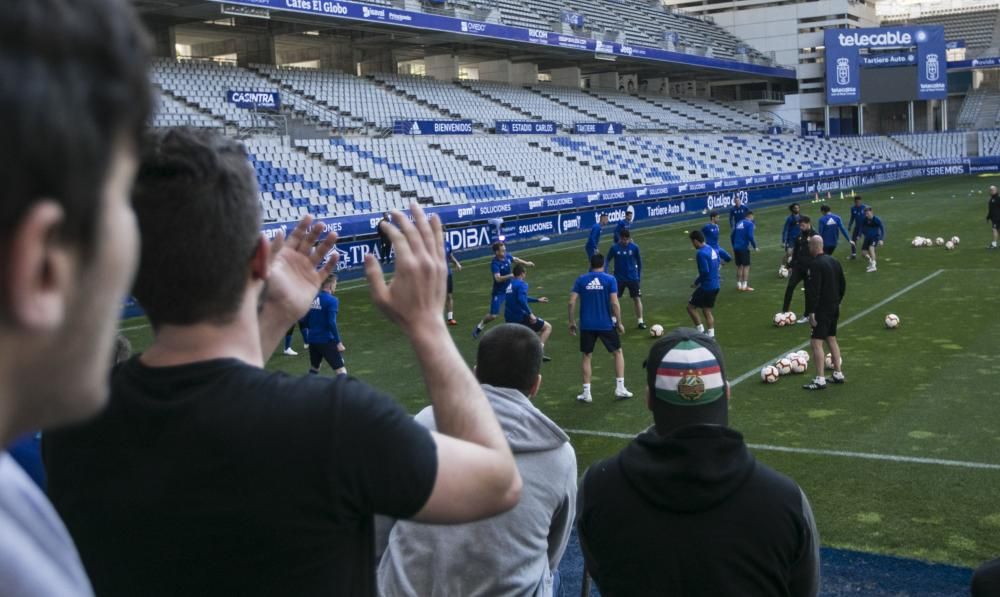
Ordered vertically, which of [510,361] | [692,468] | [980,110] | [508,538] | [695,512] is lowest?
[508,538]

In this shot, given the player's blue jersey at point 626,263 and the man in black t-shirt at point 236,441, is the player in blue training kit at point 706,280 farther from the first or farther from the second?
the man in black t-shirt at point 236,441

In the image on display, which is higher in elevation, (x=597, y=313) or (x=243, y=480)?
(x=243, y=480)

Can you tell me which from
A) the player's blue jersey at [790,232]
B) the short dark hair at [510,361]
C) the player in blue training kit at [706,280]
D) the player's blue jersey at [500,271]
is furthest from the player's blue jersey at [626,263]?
the short dark hair at [510,361]

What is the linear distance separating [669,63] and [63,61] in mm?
62235

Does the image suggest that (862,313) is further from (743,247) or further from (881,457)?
(881,457)

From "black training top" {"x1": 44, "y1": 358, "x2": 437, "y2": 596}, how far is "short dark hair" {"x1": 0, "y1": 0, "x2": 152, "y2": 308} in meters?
0.79

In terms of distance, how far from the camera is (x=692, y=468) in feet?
9.32

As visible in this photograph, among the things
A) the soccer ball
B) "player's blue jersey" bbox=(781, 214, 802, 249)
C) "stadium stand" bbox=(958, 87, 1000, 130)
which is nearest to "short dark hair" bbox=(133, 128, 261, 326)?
the soccer ball

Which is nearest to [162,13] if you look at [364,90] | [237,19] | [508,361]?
[237,19]

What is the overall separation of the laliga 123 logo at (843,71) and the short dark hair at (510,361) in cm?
6993

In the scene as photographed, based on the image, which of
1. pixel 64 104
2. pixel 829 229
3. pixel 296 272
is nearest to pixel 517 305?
pixel 829 229

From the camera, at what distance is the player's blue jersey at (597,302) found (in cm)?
1263

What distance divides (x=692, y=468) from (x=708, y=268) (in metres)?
13.2

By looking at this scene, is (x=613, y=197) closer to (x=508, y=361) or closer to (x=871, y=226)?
(x=871, y=226)
